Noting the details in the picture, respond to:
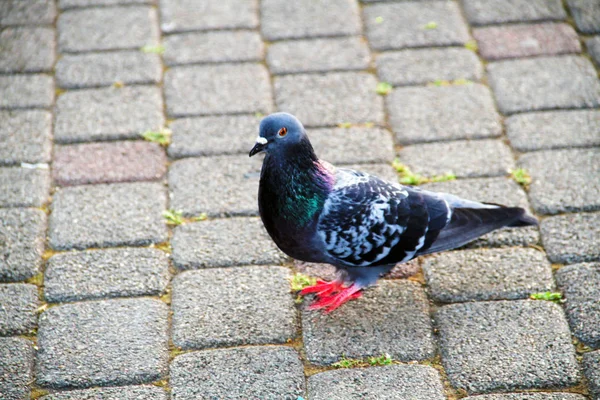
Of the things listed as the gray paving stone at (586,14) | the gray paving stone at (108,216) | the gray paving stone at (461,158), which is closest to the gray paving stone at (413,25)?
the gray paving stone at (586,14)

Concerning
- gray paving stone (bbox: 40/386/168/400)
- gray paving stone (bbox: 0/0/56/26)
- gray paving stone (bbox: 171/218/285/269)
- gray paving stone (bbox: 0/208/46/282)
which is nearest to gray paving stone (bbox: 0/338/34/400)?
gray paving stone (bbox: 40/386/168/400)

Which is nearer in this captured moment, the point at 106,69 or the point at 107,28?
the point at 106,69

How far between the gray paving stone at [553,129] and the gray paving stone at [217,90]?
1601mm

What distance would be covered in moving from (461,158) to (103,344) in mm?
2379

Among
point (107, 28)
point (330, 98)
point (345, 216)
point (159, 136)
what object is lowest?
point (330, 98)

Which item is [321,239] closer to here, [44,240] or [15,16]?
[44,240]

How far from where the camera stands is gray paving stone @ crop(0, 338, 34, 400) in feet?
10.9

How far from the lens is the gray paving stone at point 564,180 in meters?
4.31

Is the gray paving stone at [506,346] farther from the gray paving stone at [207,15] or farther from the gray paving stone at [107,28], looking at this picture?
the gray paving stone at [107,28]

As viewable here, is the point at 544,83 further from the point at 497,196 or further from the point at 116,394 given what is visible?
the point at 116,394

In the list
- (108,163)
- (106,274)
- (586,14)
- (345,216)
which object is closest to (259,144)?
(345,216)

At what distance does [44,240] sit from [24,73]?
5.58 ft

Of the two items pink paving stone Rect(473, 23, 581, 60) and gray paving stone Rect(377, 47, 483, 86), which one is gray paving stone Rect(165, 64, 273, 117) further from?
pink paving stone Rect(473, 23, 581, 60)

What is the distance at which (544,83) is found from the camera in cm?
522
